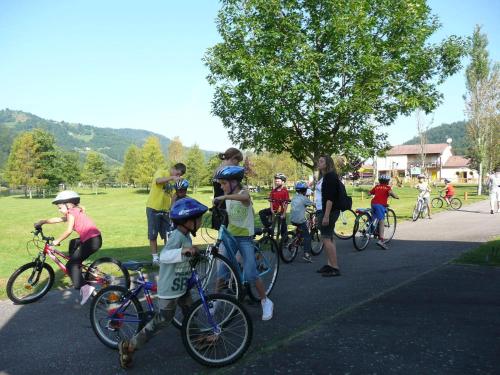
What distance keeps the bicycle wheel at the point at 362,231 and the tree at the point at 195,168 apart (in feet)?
185

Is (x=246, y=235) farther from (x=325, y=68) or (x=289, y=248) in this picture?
(x=325, y=68)

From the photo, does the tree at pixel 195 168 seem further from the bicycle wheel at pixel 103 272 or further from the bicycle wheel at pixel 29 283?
the bicycle wheel at pixel 103 272

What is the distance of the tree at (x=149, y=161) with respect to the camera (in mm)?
65500

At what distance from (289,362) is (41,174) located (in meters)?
65.1

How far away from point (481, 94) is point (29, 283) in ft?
127

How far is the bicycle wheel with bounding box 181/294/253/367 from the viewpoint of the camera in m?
3.66

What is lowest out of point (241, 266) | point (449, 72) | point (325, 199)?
point (241, 266)

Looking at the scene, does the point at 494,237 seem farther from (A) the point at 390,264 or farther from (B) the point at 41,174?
(B) the point at 41,174

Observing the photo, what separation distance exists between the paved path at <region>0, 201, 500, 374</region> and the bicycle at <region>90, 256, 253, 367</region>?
0.50 feet

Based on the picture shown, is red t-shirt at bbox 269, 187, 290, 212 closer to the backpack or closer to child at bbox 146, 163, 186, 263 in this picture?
the backpack

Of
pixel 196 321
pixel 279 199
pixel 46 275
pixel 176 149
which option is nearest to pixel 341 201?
pixel 279 199

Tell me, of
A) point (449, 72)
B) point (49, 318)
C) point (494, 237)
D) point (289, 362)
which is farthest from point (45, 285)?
point (449, 72)

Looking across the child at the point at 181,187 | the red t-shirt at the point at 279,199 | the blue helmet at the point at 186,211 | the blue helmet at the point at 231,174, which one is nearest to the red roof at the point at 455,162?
the red t-shirt at the point at 279,199

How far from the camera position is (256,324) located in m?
4.79
